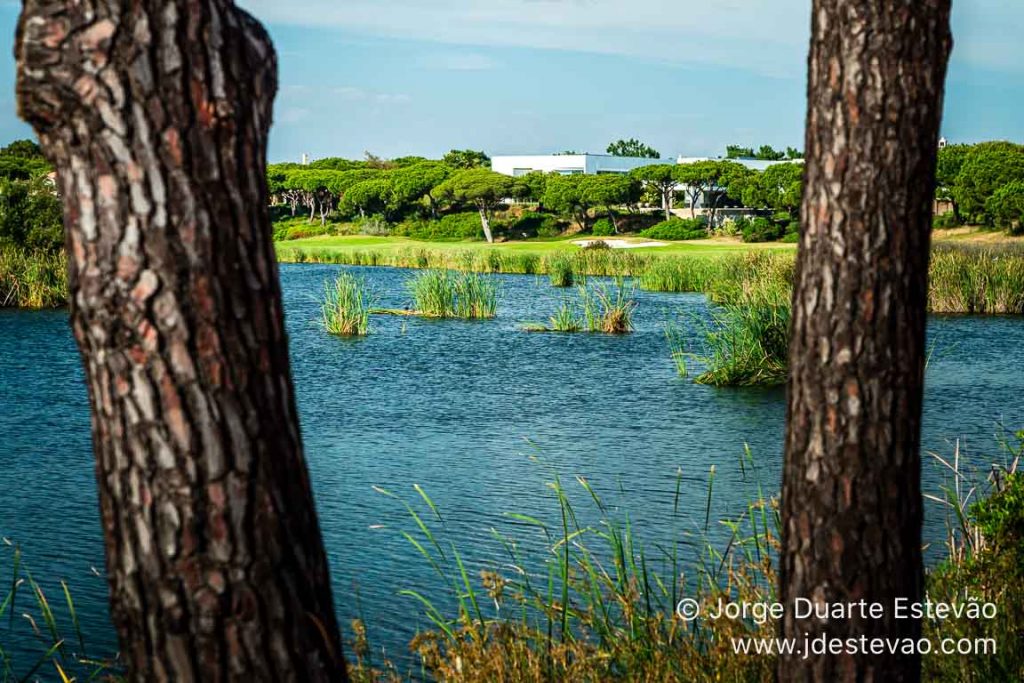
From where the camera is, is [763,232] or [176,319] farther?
[763,232]

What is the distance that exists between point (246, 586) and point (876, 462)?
1246 mm

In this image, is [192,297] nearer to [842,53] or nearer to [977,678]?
[842,53]

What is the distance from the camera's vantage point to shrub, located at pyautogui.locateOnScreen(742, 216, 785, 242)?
1483 inches

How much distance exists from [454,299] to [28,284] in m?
6.49

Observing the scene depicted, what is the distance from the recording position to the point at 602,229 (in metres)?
45.3

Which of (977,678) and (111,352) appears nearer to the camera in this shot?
(111,352)

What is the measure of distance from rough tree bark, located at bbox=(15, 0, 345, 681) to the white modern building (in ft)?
214

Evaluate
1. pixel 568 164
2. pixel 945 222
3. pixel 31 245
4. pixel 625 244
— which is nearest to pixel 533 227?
pixel 625 244

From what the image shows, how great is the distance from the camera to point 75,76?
166 centimetres

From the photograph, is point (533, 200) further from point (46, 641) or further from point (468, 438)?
point (46, 641)

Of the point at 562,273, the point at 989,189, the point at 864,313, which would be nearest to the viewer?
the point at 864,313

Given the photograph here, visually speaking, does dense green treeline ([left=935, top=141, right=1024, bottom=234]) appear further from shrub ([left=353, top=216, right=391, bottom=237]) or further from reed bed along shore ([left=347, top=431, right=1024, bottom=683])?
reed bed along shore ([left=347, top=431, right=1024, bottom=683])

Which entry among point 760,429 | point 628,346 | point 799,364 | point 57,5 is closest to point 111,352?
point 57,5

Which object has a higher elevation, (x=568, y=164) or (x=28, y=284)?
(x=568, y=164)
